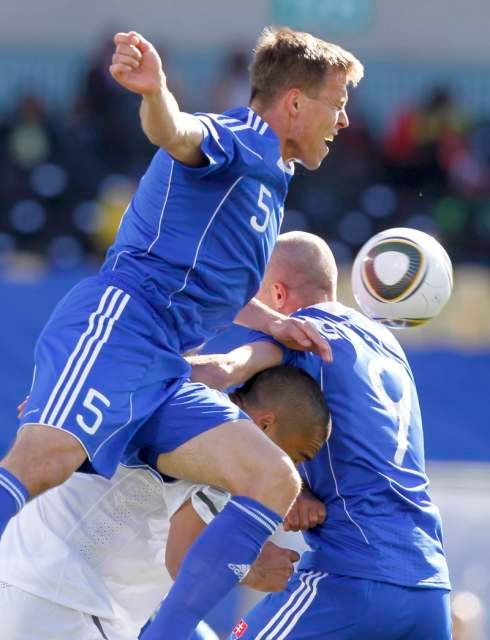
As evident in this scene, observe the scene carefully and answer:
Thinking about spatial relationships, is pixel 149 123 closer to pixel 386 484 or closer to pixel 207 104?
pixel 386 484

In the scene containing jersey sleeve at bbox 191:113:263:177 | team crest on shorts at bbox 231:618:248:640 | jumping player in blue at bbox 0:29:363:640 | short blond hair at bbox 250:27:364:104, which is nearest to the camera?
jumping player in blue at bbox 0:29:363:640

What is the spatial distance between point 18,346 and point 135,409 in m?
5.60

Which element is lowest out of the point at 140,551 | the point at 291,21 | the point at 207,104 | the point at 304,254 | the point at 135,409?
the point at 140,551

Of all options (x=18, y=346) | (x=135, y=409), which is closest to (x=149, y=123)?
(x=135, y=409)

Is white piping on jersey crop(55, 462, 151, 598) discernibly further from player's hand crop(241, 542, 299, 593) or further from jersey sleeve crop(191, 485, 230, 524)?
player's hand crop(241, 542, 299, 593)

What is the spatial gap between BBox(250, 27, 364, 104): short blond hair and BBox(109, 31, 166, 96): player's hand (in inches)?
33.6

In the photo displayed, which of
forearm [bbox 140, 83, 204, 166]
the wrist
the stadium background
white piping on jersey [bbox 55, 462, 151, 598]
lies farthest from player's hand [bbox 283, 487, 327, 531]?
the stadium background

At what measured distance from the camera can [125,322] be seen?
4559mm

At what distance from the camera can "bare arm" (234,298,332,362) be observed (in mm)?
4887

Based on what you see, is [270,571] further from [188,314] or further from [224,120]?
[224,120]

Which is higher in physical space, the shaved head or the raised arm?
the raised arm

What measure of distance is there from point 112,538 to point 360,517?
90cm

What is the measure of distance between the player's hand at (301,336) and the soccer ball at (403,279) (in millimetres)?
589

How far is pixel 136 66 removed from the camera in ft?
13.8
